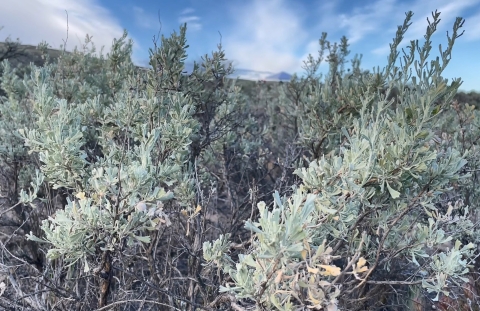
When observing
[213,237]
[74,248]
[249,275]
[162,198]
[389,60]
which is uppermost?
[389,60]

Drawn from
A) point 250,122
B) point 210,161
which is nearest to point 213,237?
point 210,161

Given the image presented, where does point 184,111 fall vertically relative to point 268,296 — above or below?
above

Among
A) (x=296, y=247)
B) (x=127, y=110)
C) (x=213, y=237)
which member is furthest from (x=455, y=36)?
(x=213, y=237)

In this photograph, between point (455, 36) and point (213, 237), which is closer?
point (455, 36)

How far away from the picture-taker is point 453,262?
74.9 inches

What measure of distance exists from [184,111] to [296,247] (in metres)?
1.52

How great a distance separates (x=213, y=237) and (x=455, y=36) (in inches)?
128

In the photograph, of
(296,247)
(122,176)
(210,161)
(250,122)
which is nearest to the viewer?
(296,247)

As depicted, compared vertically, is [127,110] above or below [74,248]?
above

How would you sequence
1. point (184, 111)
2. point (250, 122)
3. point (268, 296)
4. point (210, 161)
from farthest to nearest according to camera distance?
1. point (250, 122)
2. point (210, 161)
3. point (184, 111)
4. point (268, 296)

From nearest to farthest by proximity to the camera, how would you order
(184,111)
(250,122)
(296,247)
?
(296,247), (184,111), (250,122)

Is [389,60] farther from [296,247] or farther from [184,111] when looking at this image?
[296,247]

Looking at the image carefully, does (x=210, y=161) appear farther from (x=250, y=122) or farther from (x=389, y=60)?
(x=389, y=60)

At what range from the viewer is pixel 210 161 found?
15.3ft
